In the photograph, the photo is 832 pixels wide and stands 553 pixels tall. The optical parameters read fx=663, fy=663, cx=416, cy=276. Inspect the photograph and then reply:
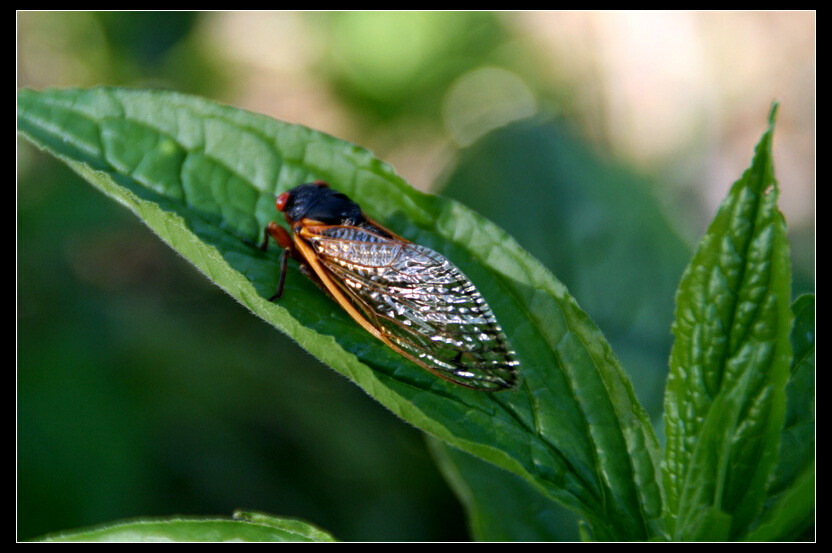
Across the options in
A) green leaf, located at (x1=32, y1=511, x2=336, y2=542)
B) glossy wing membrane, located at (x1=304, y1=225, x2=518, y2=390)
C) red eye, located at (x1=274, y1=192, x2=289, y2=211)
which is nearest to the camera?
green leaf, located at (x1=32, y1=511, x2=336, y2=542)

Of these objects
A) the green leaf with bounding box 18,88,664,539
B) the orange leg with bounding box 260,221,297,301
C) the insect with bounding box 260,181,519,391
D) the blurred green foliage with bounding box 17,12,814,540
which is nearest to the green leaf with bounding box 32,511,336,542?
the green leaf with bounding box 18,88,664,539

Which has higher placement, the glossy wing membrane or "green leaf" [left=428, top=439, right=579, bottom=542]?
the glossy wing membrane

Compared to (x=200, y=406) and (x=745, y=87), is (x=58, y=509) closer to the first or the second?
(x=200, y=406)

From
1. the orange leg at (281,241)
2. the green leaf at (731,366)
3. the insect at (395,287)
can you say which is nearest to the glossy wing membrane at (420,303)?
the insect at (395,287)

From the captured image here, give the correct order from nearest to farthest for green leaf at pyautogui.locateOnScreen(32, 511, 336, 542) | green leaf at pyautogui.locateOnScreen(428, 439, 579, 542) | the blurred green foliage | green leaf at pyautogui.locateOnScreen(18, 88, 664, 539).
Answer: green leaf at pyautogui.locateOnScreen(32, 511, 336, 542) < green leaf at pyautogui.locateOnScreen(18, 88, 664, 539) < green leaf at pyautogui.locateOnScreen(428, 439, 579, 542) < the blurred green foliage

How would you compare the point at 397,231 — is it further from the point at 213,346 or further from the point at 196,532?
the point at 213,346

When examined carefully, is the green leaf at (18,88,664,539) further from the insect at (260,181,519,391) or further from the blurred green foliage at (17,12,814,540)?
the blurred green foliage at (17,12,814,540)

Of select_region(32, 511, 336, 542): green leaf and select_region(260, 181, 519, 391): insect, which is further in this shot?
select_region(260, 181, 519, 391): insect

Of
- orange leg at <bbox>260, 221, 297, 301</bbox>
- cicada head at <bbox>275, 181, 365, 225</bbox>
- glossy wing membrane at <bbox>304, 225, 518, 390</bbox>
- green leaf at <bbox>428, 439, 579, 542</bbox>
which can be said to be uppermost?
cicada head at <bbox>275, 181, 365, 225</bbox>
